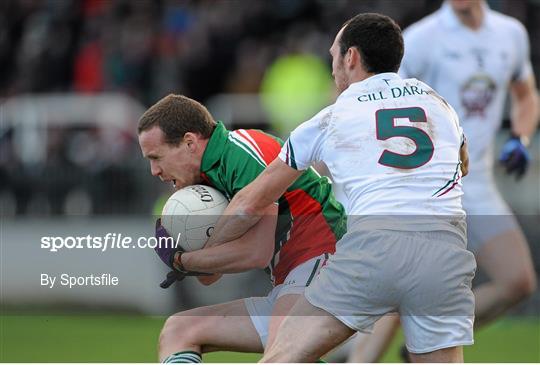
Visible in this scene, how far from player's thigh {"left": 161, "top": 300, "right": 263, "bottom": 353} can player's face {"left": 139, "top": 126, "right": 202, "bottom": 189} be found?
691 millimetres

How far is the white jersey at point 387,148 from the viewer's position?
5160 millimetres

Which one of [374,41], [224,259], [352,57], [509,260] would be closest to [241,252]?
[224,259]

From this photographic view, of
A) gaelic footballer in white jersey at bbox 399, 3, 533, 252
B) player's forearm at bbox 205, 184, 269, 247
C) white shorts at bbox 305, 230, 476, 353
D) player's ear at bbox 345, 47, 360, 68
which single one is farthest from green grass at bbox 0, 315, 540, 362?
player's ear at bbox 345, 47, 360, 68

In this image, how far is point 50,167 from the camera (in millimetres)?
13281

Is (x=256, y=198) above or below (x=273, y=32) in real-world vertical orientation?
above

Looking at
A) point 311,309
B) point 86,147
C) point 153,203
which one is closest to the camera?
point 311,309

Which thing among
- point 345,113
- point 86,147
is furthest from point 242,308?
point 86,147

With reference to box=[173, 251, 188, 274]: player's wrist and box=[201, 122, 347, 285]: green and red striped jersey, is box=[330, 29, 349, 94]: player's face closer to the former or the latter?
box=[201, 122, 347, 285]: green and red striped jersey

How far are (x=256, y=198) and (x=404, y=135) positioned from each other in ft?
2.39

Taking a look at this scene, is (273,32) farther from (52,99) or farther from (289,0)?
(52,99)

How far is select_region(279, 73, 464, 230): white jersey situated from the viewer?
5160 millimetres

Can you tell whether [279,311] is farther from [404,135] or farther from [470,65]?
[470,65]

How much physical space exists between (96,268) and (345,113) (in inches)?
90.7

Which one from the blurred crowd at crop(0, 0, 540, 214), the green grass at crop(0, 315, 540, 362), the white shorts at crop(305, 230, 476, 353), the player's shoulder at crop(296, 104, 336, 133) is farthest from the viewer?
the blurred crowd at crop(0, 0, 540, 214)
